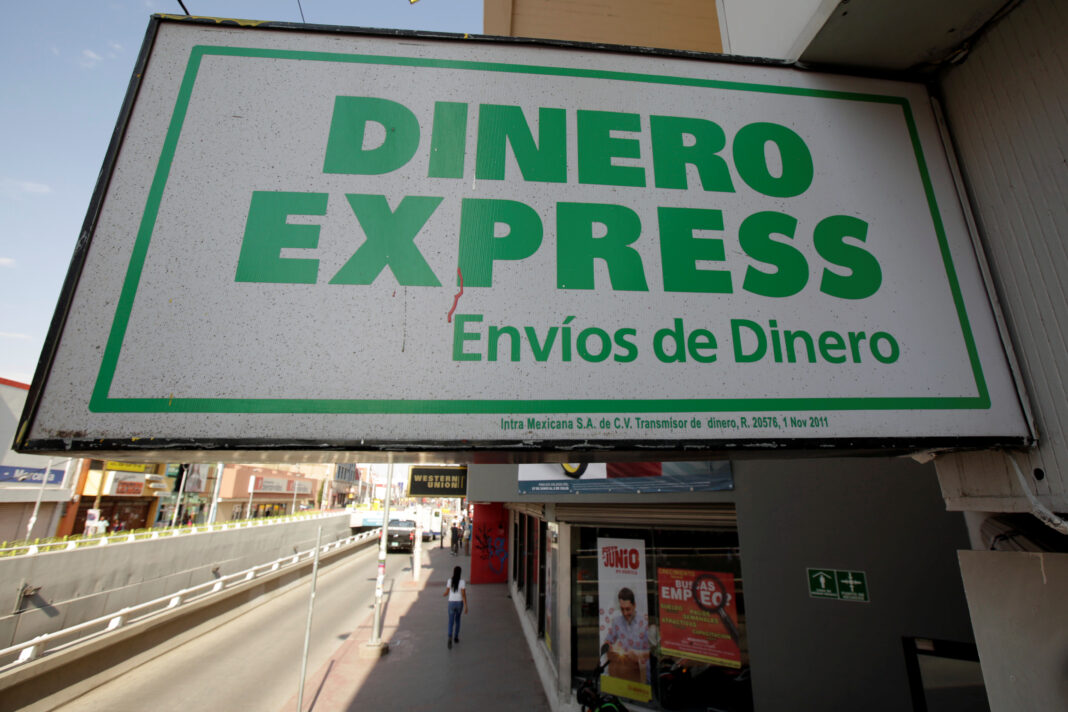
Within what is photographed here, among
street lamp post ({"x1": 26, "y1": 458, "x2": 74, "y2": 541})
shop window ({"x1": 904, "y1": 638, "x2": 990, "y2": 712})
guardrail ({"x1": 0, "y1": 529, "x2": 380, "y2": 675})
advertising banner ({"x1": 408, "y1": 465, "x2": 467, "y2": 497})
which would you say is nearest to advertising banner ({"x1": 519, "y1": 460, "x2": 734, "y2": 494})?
shop window ({"x1": 904, "y1": 638, "x2": 990, "y2": 712})

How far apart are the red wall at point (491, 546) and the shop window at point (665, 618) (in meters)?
12.4

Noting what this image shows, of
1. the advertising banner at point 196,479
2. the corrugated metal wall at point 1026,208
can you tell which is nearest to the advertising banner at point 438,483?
the corrugated metal wall at point 1026,208

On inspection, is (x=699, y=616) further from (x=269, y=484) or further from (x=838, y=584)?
(x=269, y=484)

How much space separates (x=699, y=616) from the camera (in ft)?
17.5

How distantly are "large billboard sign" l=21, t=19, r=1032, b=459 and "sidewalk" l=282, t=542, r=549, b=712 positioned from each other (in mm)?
7709

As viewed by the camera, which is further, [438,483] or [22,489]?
[22,489]

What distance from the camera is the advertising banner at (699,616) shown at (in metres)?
5.00

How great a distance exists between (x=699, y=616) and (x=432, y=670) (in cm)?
619

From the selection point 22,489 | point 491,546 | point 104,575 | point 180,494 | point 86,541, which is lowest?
point 491,546

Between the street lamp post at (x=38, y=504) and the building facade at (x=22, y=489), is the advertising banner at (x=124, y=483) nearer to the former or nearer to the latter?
the building facade at (x=22, y=489)

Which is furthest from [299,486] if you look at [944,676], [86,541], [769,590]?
[944,676]

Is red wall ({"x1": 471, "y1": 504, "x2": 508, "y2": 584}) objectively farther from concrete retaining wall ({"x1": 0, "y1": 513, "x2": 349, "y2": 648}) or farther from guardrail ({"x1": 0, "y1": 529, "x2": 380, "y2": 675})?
concrete retaining wall ({"x1": 0, "y1": 513, "x2": 349, "y2": 648})

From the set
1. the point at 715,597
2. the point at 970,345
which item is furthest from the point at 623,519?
the point at 970,345

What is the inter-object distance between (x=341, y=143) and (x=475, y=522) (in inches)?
763
